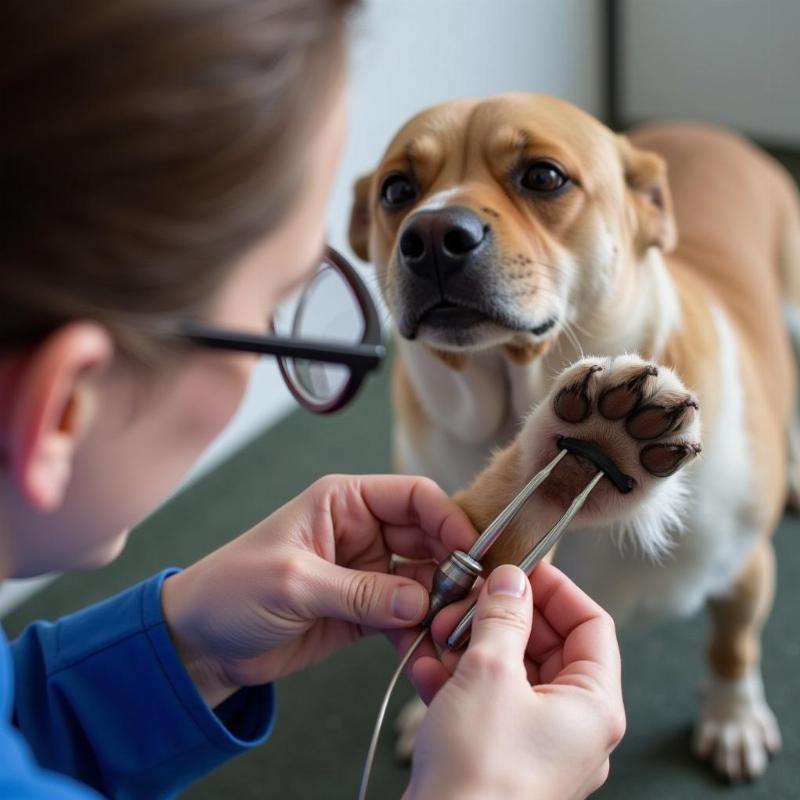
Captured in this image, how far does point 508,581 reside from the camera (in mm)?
660

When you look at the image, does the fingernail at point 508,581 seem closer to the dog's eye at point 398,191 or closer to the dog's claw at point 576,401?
the dog's claw at point 576,401

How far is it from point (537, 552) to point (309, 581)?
19 centimetres

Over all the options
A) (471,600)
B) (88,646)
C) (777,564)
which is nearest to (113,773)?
(88,646)

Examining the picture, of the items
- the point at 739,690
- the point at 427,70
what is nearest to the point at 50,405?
the point at 739,690

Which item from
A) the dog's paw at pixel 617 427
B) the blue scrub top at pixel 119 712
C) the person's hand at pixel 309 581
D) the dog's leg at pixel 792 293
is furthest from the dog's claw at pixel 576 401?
the dog's leg at pixel 792 293

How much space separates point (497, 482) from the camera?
0.80 m

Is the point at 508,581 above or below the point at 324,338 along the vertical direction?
below

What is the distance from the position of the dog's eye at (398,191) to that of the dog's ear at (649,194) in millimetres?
265

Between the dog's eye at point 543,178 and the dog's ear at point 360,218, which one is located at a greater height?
the dog's eye at point 543,178

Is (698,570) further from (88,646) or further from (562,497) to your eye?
(88,646)

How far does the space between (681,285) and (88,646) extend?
33.0 inches

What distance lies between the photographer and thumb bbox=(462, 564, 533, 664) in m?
0.62

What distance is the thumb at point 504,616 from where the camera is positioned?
62 cm

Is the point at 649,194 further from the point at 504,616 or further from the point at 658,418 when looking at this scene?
the point at 504,616
